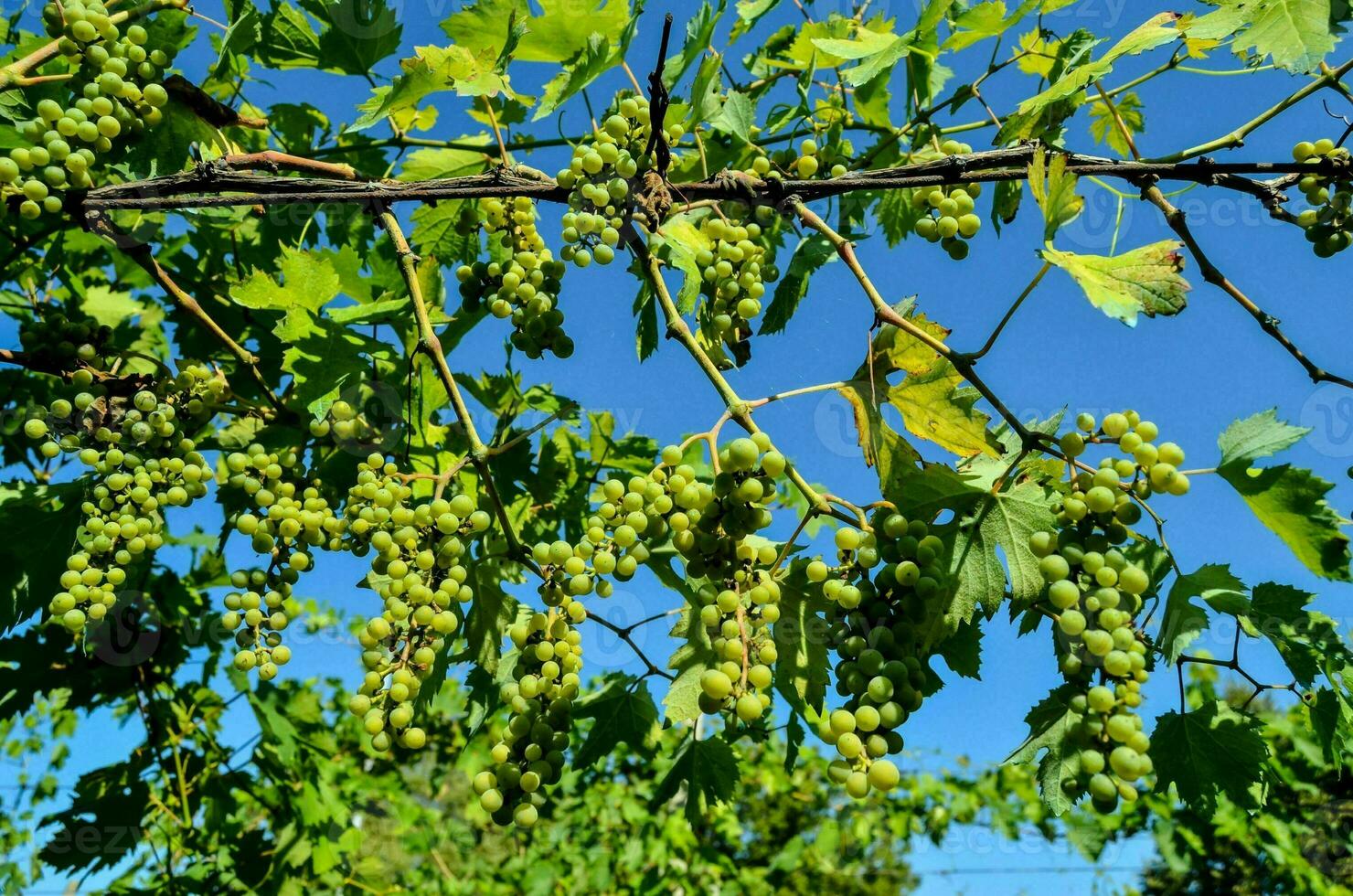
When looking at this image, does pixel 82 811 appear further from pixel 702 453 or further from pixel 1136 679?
pixel 1136 679

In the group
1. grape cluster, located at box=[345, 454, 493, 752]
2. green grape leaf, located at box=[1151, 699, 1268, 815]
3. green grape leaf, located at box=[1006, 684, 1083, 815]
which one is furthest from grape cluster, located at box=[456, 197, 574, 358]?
green grape leaf, located at box=[1151, 699, 1268, 815]

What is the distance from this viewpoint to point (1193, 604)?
135cm

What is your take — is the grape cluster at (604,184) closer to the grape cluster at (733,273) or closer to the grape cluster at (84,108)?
the grape cluster at (733,273)

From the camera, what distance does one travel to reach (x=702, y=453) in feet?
10.5

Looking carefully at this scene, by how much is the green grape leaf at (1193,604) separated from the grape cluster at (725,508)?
0.65 metres

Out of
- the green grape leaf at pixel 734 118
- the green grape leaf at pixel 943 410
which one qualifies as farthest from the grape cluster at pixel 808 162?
the green grape leaf at pixel 943 410

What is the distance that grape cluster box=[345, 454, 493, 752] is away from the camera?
4.14 ft

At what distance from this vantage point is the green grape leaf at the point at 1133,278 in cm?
123

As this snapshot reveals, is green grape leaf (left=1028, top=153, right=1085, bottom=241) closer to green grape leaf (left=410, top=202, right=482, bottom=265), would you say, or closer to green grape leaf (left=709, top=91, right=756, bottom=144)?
green grape leaf (left=709, top=91, right=756, bottom=144)

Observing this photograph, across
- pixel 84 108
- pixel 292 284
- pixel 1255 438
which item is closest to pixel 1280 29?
pixel 1255 438

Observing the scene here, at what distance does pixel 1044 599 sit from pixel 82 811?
3278 millimetres

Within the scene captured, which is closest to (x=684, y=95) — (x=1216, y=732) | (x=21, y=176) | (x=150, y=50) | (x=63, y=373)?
(x=150, y=50)

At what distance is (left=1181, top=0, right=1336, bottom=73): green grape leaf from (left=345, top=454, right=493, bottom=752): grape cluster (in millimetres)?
1530

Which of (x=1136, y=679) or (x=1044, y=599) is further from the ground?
(x=1044, y=599)
